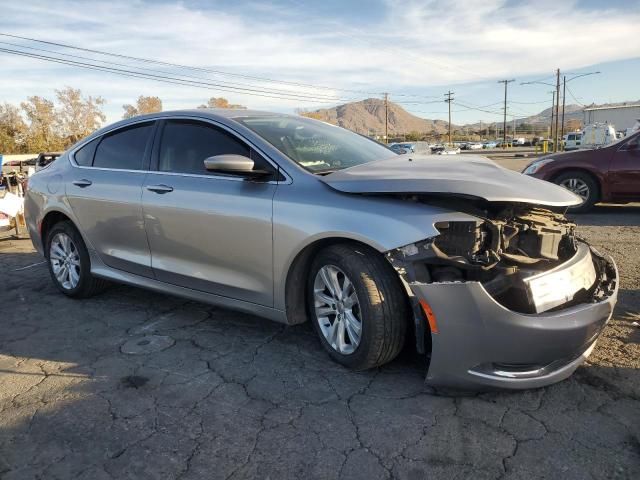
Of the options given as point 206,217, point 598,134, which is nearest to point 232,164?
point 206,217

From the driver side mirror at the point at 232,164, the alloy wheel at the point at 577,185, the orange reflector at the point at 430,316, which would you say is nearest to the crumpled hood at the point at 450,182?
the driver side mirror at the point at 232,164

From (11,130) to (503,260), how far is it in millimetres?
57357

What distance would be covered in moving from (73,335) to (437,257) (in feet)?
9.41

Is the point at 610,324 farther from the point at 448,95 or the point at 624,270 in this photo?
the point at 448,95

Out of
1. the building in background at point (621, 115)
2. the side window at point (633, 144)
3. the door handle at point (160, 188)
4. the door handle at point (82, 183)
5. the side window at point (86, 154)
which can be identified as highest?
the building in background at point (621, 115)

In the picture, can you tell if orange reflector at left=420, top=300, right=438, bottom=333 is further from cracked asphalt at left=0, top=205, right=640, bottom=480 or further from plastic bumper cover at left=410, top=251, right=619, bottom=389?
cracked asphalt at left=0, top=205, right=640, bottom=480

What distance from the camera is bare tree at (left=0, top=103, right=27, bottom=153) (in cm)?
4573

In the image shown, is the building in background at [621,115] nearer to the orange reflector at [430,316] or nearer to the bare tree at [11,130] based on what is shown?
the bare tree at [11,130]

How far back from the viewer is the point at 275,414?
2707 mm

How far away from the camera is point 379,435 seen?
2.48 meters

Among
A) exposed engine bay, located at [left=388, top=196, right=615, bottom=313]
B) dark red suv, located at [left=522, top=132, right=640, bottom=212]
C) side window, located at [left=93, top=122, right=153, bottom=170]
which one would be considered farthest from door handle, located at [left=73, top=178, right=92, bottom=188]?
dark red suv, located at [left=522, top=132, right=640, bottom=212]

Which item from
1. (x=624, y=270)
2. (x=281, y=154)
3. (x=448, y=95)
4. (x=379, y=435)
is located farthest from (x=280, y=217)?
(x=448, y=95)

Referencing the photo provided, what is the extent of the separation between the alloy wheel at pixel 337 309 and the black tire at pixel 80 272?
2545mm

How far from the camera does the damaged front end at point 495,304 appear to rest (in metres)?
2.52
